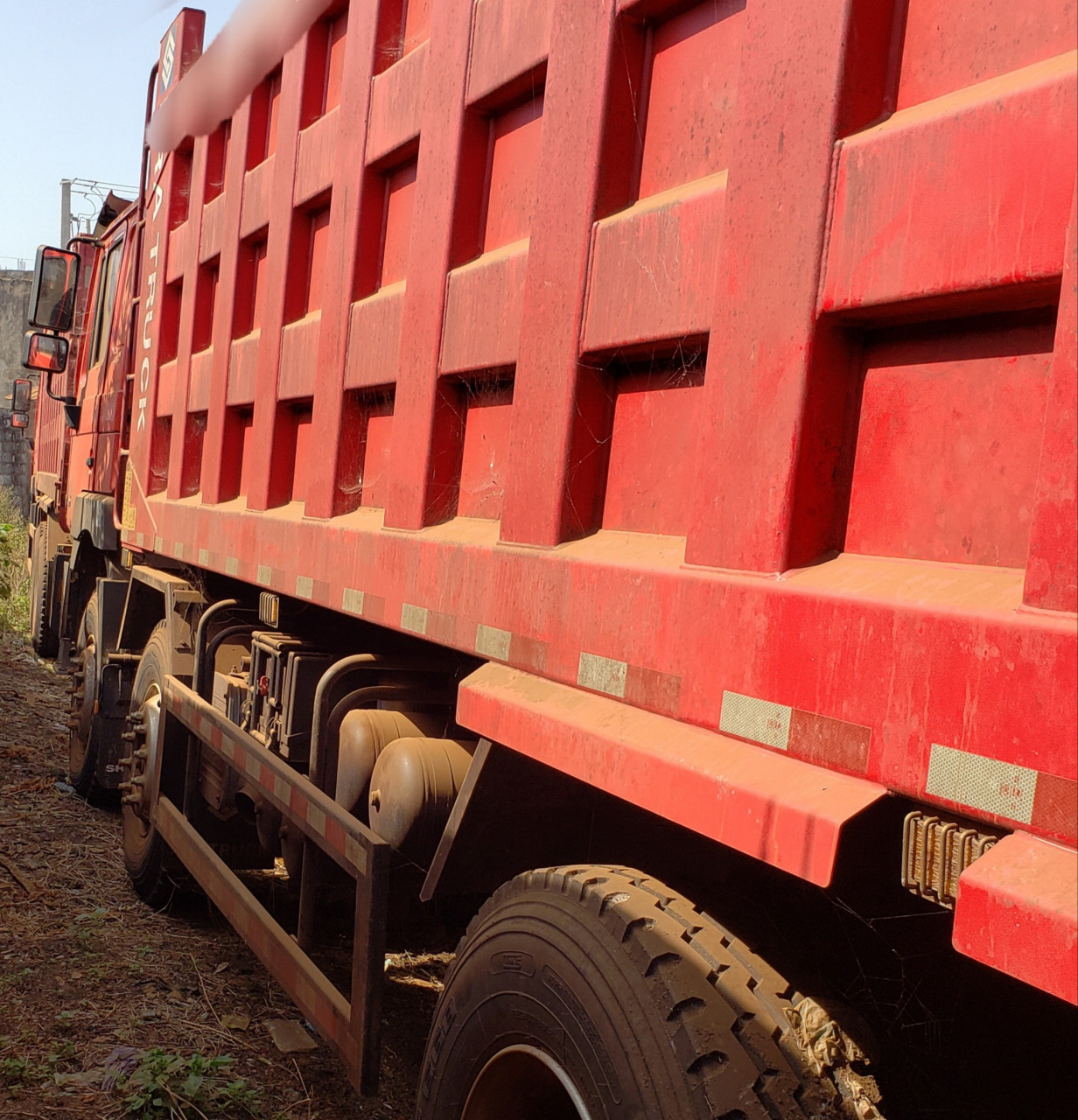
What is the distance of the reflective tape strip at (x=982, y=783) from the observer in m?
1.15

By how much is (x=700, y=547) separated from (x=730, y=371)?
247 mm

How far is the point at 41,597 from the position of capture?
9.95 metres

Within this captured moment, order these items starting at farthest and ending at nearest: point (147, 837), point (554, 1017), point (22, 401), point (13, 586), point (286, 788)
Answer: point (13, 586), point (22, 401), point (147, 837), point (286, 788), point (554, 1017)

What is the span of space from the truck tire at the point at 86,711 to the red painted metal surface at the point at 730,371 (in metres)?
3.25

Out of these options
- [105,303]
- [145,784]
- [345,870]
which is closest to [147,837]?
[145,784]

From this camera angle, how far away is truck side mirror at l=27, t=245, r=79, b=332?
6961 mm

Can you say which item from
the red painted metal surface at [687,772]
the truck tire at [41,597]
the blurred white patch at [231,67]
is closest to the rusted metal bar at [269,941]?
the red painted metal surface at [687,772]

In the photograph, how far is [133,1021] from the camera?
3.73m

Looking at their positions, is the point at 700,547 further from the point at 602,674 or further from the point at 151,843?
the point at 151,843

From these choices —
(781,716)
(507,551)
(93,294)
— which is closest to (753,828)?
(781,716)

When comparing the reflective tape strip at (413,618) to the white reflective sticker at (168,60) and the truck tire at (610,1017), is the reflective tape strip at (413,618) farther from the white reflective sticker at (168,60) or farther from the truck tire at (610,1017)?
the white reflective sticker at (168,60)

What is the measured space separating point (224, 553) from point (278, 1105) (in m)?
1.70

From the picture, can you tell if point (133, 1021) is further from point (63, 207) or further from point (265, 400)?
point (63, 207)

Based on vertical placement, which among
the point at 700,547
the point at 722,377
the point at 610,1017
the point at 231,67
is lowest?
the point at 610,1017
